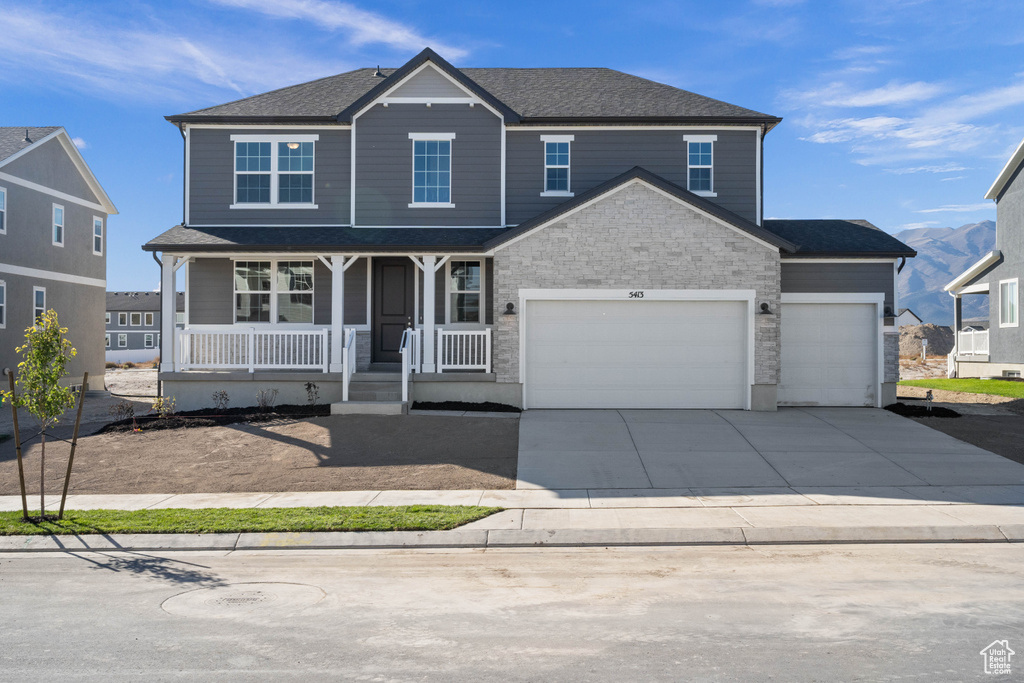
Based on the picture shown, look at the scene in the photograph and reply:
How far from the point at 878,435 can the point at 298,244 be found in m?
12.5

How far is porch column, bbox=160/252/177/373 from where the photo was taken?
16.6 m

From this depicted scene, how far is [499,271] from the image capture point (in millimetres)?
16250

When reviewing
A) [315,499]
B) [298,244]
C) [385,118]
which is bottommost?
[315,499]

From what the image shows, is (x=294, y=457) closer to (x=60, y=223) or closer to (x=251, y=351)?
(x=251, y=351)

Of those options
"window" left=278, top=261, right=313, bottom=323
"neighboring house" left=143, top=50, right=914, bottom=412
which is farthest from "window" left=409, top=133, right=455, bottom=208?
"window" left=278, top=261, right=313, bottom=323

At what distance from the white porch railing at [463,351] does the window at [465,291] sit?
1133 millimetres

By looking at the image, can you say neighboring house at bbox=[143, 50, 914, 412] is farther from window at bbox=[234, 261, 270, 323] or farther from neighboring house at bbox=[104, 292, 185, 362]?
neighboring house at bbox=[104, 292, 185, 362]

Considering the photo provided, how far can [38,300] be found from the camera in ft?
86.2

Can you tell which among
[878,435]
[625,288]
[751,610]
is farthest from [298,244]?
[751,610]

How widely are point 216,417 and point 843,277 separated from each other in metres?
14.0

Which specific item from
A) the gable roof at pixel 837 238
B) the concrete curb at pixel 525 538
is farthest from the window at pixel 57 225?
the gable roof at pixel 837 238

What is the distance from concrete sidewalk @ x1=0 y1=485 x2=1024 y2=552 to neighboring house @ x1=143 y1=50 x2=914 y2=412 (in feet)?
19.8

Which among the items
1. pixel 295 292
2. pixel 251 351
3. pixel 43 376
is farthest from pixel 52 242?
pixel 43 376

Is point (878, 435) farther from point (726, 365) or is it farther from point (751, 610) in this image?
point (751, 610)
